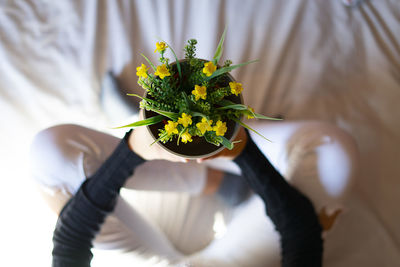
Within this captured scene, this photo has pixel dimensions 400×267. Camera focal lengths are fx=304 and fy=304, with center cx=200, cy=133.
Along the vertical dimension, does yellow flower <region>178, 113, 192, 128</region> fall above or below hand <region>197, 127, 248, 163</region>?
above

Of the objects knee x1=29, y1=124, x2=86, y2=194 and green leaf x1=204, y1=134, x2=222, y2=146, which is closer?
green leaf x1=204, y1=134, x2=222, y2=146

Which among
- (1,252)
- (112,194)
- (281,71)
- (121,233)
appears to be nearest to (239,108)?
(112,194)

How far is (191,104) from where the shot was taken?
0.39 m

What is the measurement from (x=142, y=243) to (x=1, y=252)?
396 mm

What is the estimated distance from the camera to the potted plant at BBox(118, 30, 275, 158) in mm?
364

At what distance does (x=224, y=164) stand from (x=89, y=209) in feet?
1.23

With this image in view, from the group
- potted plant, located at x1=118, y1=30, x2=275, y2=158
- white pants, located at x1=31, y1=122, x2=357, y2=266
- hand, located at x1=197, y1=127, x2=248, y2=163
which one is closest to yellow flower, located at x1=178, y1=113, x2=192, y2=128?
potted plant, located at x1=118, y1=30, x2=275, y2=158

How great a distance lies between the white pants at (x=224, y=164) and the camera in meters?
0.63

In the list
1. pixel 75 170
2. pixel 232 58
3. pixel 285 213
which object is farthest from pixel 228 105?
pixel 232 58

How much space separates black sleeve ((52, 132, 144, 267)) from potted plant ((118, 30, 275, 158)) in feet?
0.51

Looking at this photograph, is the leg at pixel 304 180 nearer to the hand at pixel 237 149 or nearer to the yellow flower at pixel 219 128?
the hand at pixel 237 149

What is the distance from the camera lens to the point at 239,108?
0.39 meters

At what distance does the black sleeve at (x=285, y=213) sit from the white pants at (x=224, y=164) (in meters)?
0.09

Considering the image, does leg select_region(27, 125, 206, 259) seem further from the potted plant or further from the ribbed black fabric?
the potted plant
